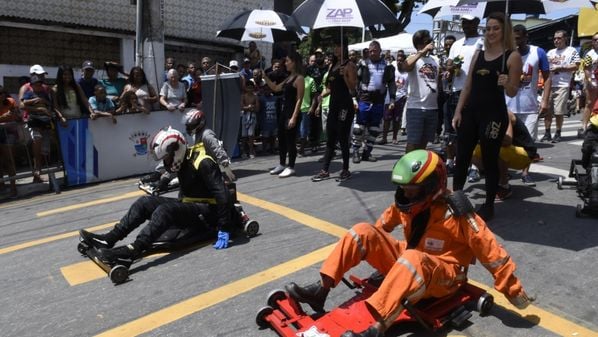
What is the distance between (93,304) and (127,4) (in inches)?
430

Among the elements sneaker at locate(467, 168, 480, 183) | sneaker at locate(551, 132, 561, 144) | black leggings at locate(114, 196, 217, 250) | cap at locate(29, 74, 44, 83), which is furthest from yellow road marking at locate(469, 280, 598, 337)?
cap at locate(29, 74, 44, 83)

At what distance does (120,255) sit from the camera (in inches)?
173

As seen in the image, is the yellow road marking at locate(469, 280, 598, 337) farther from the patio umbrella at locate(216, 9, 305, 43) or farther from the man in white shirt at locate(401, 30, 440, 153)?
the patio umbrella at locate(216, 9, 305, 43)

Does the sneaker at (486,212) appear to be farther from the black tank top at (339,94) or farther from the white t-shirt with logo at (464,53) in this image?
the black tank top at (339,94)

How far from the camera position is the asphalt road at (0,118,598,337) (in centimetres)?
348

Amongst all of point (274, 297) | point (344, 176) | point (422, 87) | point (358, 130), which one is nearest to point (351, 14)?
point (422, 87)

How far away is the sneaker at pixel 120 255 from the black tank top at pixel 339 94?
3.64 metres

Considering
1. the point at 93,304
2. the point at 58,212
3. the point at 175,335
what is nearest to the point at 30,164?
the point at 58,212

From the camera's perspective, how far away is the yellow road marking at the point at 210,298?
3.55 metres

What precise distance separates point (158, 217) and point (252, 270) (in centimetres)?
98


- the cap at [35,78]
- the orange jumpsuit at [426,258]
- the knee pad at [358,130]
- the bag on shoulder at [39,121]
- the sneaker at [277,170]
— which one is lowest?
the sneaker at [277,170]

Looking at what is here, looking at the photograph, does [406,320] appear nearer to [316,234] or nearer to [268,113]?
[316,234]

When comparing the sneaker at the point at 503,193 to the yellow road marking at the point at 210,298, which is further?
the sneaker at the point at 503,193

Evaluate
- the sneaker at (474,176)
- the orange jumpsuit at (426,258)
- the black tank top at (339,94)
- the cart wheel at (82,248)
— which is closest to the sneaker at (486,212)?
the sneaker at (474,176)
